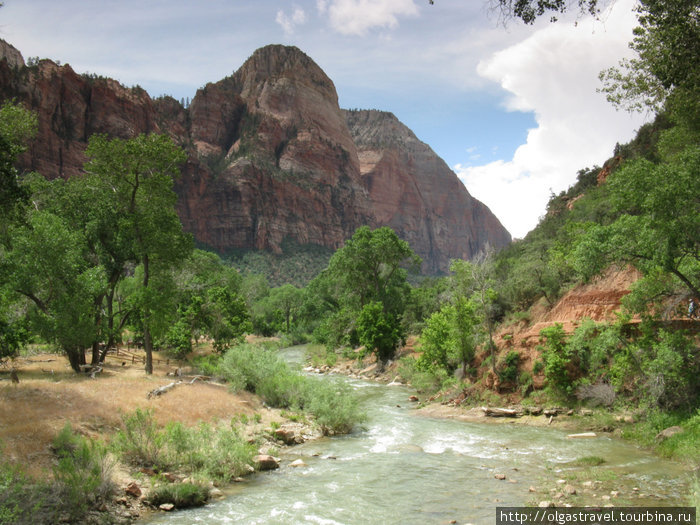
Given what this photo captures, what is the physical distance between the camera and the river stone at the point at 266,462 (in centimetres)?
1210

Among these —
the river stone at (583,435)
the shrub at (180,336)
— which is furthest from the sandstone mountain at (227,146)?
the river stone at (583,435)

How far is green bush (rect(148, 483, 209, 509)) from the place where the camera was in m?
9.30

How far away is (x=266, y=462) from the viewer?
12.2 m

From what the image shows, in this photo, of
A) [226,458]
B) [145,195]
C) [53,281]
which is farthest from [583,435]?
[145,195]

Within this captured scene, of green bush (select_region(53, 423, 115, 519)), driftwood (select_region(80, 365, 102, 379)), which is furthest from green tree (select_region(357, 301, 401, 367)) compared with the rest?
green bush (select_region(53, 423, 115, 519))

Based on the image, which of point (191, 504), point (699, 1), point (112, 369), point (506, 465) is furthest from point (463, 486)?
point (112, 369)

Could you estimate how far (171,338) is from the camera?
31.4 meters

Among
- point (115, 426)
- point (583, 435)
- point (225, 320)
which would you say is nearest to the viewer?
point (115, 426)

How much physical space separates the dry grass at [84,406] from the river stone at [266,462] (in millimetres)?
3488

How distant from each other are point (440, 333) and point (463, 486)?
16.7m

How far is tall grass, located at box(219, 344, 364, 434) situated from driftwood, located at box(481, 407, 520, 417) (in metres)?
5.72

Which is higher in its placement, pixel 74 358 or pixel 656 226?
pixel 656 226

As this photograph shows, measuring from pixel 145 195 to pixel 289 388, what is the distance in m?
12.5

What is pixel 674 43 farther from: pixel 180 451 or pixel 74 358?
pixel 74 358
